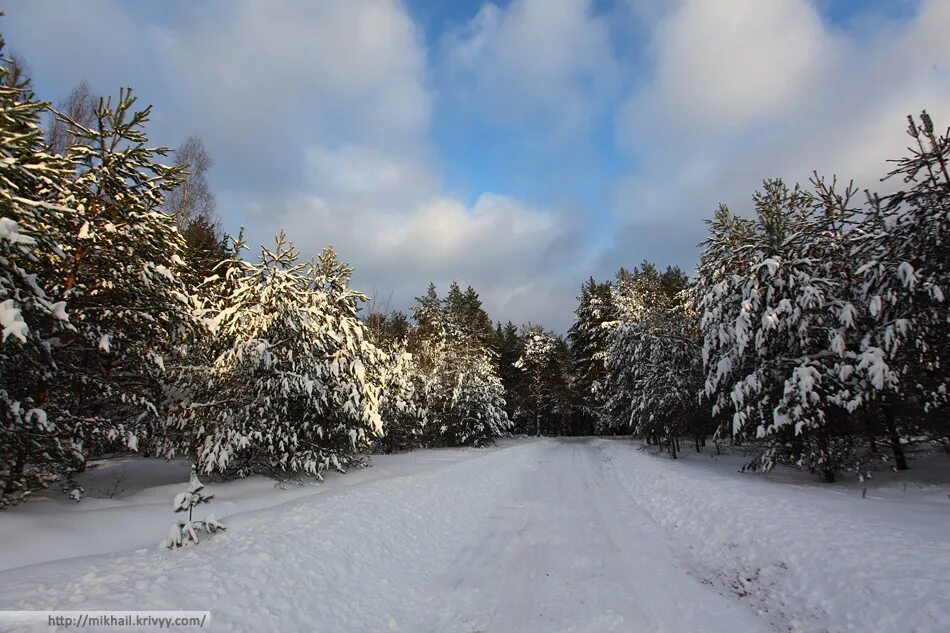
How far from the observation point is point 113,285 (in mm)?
8172

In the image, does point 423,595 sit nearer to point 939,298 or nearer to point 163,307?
point 163,307

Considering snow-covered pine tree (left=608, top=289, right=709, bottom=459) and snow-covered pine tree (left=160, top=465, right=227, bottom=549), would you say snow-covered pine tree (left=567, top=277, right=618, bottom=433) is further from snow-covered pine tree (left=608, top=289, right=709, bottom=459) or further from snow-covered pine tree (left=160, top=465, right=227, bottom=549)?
snow-covered pine tree (left=160, top=465, right=227, bottom=549)

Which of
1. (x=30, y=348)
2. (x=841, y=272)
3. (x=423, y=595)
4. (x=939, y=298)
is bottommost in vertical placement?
(x=423, y=595)

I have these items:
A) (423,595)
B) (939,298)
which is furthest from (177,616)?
(939,298)

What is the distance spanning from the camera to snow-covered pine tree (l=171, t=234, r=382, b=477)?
10.8 m

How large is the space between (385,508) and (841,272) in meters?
13.5

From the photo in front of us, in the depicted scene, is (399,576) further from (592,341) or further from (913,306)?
(592,341)

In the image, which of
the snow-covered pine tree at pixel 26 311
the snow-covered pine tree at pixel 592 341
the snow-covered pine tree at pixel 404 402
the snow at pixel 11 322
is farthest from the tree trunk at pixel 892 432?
the snow-covered pine tree at pixel 592 341

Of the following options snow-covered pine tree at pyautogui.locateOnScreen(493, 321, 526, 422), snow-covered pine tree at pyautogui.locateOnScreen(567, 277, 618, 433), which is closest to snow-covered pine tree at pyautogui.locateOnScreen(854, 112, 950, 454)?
snow-covered pine tree at pyautogui.locateOnScreen(567, 277, 618, 433)

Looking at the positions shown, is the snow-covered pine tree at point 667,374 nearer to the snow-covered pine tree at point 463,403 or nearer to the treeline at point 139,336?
the snow-covered pine tree at point 463,403

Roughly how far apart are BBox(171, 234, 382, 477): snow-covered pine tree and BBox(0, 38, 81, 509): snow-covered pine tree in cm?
324

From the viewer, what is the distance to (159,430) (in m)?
9.79

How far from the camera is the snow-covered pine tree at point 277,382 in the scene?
10789 mm

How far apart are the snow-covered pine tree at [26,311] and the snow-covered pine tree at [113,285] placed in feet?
1.14
